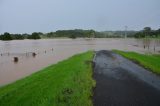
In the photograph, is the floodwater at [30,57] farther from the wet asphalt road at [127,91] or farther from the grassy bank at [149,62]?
the grassy bank at [149,62]

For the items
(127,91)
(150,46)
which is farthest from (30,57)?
(150,46)

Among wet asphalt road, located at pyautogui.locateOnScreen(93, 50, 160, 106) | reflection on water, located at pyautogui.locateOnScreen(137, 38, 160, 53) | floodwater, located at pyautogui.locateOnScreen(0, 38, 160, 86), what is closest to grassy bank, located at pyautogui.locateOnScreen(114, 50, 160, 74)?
wet asphalt road, located at pyautogui.locateOnScreen(93, 50, 160, 106)

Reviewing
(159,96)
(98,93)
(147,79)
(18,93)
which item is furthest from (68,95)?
(147,79)

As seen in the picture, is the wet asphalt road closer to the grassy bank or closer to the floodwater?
the grassy bank

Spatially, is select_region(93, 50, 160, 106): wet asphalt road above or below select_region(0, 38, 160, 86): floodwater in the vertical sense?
above

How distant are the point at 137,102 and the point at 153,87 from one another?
3744 millimetres

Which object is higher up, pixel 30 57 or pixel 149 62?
pixel 149 62

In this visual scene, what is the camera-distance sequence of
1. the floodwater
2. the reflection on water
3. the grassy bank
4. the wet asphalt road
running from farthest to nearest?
the reflection on water
the floodwater
the grassy bank
the wet asphalt road

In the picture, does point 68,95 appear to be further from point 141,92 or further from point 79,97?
point 141,92

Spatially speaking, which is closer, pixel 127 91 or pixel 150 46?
pixel 127 91

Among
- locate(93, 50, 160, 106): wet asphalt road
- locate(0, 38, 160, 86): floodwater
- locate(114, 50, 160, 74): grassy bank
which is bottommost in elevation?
locate(0, 38, 160, 86): floodwater

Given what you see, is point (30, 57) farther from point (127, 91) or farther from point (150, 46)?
point (150, 46)

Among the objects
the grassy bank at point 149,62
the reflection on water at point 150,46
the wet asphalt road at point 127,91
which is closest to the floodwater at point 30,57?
the reflection on water at point 150,46

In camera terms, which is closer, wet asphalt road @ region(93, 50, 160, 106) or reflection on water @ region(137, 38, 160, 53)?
wet asphalt road @ region(93, 50, 160, 106)
